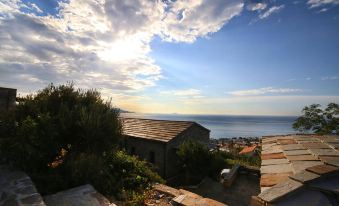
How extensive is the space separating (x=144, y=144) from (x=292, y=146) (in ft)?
46.6

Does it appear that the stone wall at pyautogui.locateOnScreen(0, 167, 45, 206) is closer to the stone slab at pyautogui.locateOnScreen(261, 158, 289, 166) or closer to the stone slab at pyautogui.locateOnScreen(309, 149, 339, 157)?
the stone slab at pyautogui.locateOnScreen(261, 158, 289, 166)

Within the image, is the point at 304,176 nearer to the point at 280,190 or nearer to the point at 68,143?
the point at 280,190

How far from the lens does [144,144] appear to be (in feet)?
60.2

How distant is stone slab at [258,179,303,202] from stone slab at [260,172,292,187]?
0.50 ft

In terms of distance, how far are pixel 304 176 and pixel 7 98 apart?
508 inches

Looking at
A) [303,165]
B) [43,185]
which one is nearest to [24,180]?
[43,185]

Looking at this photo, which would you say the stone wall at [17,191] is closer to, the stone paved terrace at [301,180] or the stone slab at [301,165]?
the stone paved terrace at [301,180]

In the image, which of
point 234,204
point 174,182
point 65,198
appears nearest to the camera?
point 65,198

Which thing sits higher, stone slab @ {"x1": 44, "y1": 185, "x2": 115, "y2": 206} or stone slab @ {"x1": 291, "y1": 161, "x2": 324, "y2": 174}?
stone slab @ {"x1": 291, "y1": 161, "x2": 324, "y2": 174}

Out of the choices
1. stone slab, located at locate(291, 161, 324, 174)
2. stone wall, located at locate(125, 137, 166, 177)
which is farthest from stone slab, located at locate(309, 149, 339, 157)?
stone wall, located at locate(125, 137, 166, 177)

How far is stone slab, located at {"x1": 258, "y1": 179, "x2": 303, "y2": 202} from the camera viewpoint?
110 inches

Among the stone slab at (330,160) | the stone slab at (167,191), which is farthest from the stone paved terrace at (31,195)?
the stone slab at (330,160)

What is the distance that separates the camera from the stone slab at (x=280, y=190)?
9.14 feet

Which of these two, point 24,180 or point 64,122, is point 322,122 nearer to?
point 64,122
